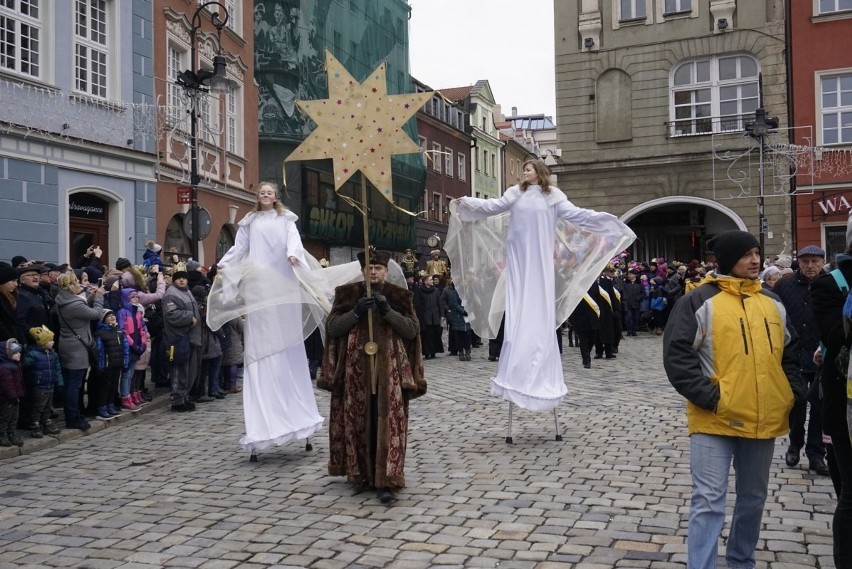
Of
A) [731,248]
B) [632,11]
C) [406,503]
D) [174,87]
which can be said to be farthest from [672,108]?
[731,248]

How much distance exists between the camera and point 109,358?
1023 cm

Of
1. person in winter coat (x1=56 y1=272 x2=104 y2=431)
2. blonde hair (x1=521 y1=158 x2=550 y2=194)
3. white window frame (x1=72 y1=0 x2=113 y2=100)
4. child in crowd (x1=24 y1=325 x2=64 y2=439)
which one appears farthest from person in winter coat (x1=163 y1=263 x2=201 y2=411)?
white window frame (x1=72 y1=0 x2=113 y2=100)

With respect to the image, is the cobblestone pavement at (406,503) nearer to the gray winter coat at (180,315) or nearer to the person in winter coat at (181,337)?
the person in winter coat at (181,337)

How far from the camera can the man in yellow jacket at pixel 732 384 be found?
14.4 feet

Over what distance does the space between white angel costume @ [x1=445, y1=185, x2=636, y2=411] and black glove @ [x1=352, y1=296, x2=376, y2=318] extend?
2.45 metres

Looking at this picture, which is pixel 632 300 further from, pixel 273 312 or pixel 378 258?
pixel 378 258

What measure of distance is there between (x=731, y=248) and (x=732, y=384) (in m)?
0.67

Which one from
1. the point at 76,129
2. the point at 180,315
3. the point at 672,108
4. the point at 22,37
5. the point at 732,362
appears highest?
the point at 672,108

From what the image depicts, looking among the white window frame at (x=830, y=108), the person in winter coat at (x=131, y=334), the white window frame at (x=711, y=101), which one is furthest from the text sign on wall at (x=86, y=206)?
the white window frame at (x=830, y=108)

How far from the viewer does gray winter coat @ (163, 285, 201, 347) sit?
38.0 ft

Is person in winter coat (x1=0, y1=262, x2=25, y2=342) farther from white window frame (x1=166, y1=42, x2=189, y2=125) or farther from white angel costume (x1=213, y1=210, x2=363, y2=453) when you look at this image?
white window frame (x1=166, y1=42, x2=189, y2=125)

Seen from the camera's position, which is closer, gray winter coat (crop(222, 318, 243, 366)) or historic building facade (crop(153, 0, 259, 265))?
gray winter coat (crop(222, 318, 243, 366))

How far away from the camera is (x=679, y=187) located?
3147 cm

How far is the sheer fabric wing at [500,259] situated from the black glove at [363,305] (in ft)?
9.09
